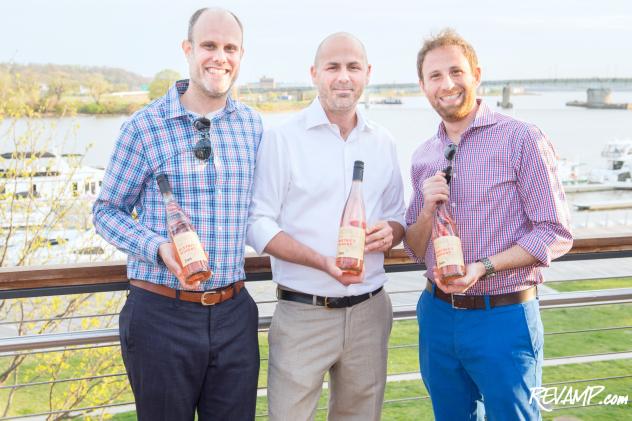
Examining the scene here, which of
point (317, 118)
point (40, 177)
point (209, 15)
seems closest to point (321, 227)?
point (317, 118)

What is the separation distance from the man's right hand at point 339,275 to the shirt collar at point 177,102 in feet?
1.73

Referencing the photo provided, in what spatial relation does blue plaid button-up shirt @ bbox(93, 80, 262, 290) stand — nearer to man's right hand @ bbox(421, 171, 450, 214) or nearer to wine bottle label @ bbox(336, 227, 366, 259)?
wine bottle label @ bbox(336, 227, 366, 259)

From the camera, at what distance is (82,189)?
7363 millimetres

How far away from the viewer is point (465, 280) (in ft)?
5.58

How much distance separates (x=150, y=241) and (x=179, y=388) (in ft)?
1.37

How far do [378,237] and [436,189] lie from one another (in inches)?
8.5

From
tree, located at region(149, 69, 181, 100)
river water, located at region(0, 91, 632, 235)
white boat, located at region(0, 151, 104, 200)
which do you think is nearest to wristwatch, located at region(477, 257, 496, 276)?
tree, located at region(149, 69, 181, 100)

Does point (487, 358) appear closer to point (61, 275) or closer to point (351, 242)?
point (351, 242)

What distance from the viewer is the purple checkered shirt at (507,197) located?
69.2 inches

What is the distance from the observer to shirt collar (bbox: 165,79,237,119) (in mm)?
1807

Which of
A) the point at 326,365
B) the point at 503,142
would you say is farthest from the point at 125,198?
the point at 503,142

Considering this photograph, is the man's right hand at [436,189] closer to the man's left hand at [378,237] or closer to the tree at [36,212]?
the man's left hand at [378,237]

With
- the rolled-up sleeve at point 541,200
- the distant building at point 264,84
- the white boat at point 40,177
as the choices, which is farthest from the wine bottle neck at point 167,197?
the distant building at point 264,84

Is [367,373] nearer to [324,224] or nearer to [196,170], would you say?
[324,224]
